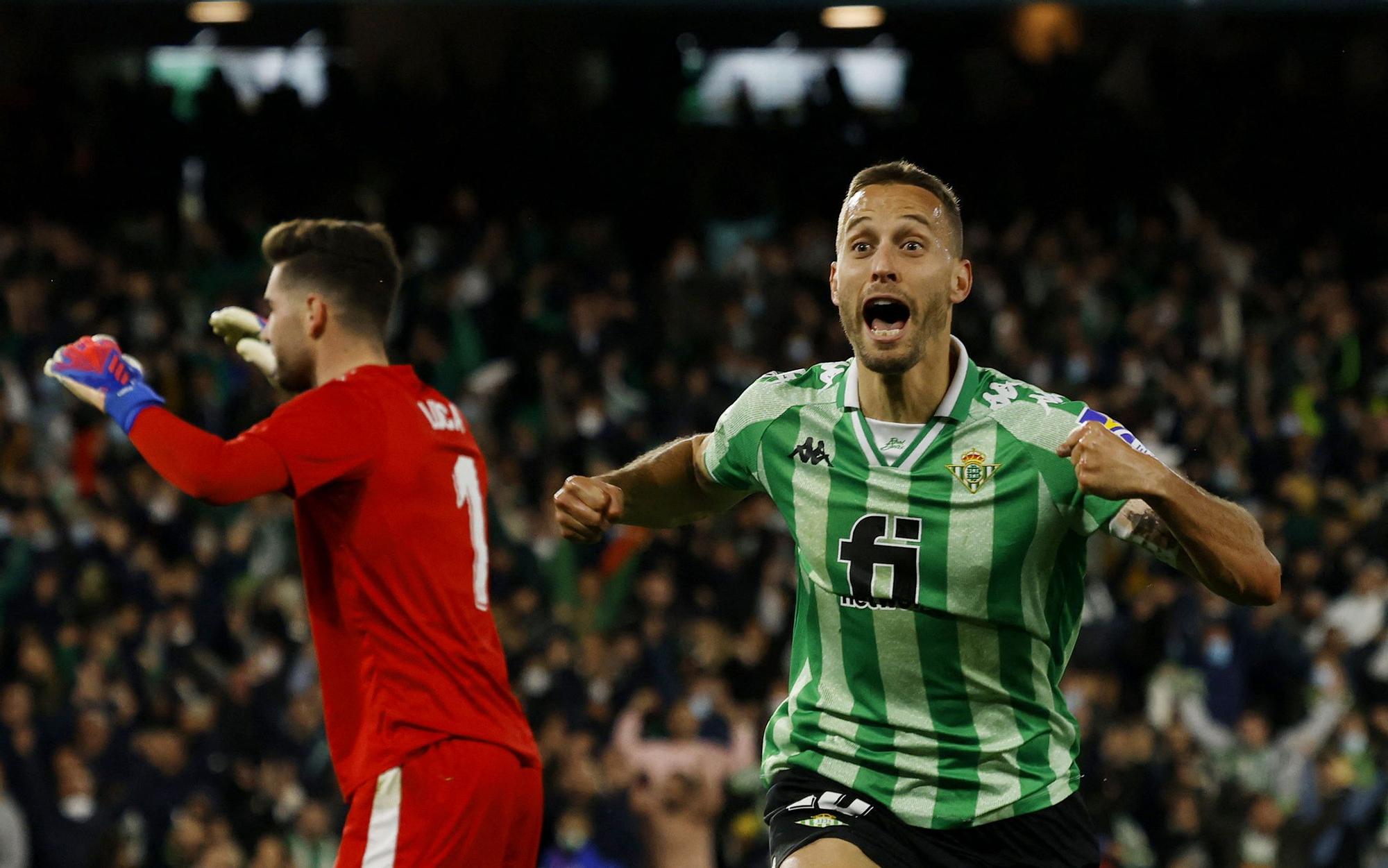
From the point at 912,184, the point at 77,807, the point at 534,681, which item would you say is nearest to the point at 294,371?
the point at 912,184

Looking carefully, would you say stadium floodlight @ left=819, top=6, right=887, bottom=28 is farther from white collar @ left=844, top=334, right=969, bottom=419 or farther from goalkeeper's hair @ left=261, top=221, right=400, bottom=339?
white collar @ left=844, top=334, right=969, bottom=419

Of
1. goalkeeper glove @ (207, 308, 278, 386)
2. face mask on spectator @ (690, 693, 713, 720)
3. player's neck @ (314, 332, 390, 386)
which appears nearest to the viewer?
player's neck @ (314, 332, 390, 386)

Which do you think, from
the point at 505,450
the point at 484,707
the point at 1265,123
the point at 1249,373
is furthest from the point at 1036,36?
the point at 484,707

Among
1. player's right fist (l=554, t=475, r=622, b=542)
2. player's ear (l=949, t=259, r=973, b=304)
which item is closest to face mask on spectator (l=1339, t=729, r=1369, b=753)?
player's ear (l=949, t=259, r=973, b=304)

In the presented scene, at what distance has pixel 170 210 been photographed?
18.1 meters

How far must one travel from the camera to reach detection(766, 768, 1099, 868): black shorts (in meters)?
4.50

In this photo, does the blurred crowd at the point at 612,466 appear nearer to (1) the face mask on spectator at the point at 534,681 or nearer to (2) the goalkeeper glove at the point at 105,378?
(1) the face mask on spectator at the point at 534,681

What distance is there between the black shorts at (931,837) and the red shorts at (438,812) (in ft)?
2.53

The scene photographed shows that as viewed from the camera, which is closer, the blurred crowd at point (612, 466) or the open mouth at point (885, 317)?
the open mouth at point (885, 317)

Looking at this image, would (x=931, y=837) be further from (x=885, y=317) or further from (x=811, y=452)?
(x=885, y=317)

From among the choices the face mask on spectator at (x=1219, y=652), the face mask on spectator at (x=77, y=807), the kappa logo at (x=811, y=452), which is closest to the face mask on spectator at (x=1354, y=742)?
the face mask on spectator at (x=1219, y=652)

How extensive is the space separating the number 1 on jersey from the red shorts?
1.43 ft

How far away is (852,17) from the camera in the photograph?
69.1ft

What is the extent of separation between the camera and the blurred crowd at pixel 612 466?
1259 cm
